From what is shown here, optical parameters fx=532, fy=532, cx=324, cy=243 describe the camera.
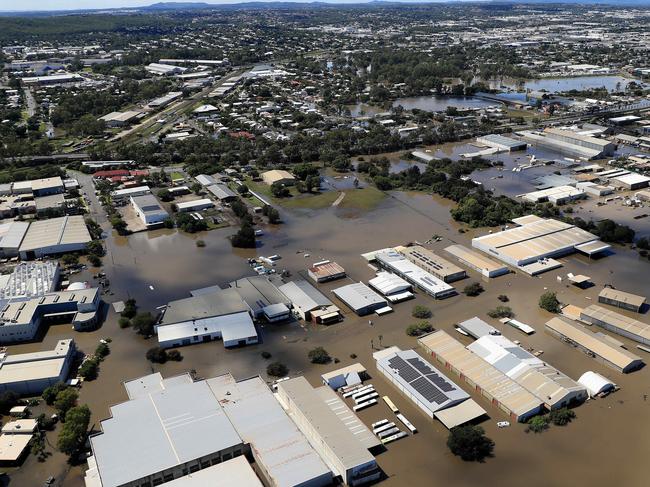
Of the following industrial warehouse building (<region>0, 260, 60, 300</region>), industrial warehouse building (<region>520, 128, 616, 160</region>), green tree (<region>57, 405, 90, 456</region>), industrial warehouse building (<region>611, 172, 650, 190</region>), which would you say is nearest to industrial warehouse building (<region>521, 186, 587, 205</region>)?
industrial warehouse building (<region>611, 172, 650, 190</region>)

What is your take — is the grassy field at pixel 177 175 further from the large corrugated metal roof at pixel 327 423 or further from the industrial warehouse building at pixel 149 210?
the large corrugated metal roof at pixel 327 423

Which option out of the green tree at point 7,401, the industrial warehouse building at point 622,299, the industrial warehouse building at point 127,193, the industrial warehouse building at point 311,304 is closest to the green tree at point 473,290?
the industrial warehouse building at point 622,299

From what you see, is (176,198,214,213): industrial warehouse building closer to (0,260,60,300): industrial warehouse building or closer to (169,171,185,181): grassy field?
(169,171,185,181): grassy field

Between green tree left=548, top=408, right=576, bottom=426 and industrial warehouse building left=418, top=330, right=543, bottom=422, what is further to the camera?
industrial warehouse building left=418, top=330, right=543, bottom=422

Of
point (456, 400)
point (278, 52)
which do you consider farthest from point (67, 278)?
point (278, 52)

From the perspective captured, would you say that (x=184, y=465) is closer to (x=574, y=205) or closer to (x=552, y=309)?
(x=552, y=309)

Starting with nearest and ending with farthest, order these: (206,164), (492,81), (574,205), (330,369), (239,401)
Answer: (239,401)
(330,369)
(574,205)
(206,164)
(492,81)

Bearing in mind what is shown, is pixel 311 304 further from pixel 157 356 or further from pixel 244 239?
pixel 244 239
